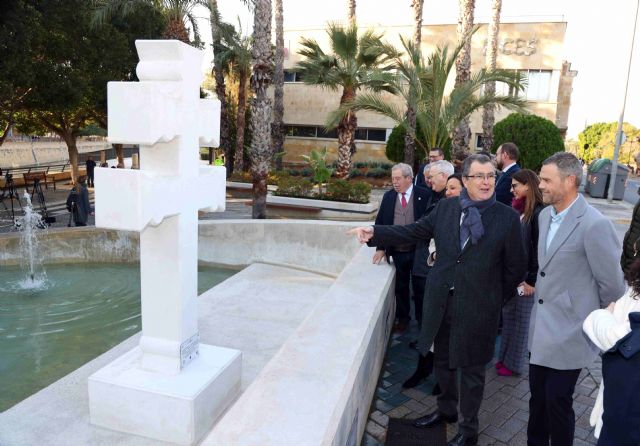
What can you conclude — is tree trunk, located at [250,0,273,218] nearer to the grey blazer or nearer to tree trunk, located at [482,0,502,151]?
the grey blazer

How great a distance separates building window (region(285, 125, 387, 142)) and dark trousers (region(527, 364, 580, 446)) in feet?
92.7

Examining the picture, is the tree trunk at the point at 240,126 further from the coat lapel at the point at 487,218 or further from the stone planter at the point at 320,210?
the coat lapel at the point at 487,218

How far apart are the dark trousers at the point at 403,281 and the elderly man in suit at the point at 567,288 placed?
6.86 ft

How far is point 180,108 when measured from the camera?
263 centimetres

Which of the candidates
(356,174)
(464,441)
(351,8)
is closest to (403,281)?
(464,441)

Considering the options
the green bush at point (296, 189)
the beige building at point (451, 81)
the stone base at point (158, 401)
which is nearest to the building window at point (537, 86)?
the beige building at point (451, 81)

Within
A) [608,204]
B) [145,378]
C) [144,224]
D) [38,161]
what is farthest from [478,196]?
[38,161]

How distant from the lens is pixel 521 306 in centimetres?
413

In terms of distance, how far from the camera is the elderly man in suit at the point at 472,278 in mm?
2920

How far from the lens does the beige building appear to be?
86.6 ft

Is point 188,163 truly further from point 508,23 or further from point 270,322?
point 508,23

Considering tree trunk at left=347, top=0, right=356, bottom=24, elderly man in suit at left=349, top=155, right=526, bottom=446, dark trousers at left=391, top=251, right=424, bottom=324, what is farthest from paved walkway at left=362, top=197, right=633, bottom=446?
tree trunk at left=347, top=0, right=356, bottom=24

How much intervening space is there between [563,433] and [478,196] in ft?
4.74

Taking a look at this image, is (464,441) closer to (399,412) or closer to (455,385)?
(455,385)
